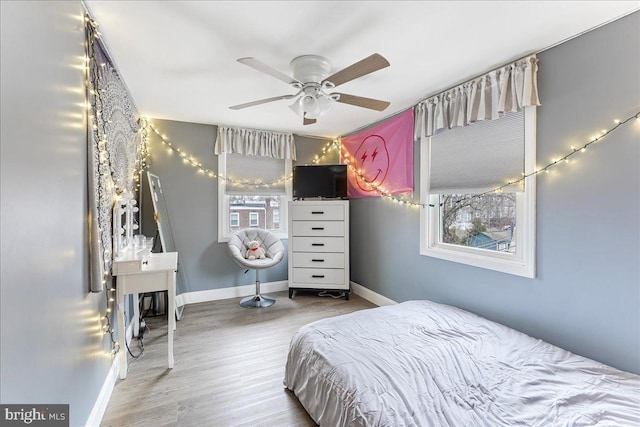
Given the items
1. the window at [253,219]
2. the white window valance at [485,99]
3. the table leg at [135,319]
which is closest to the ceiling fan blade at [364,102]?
the white window valance at [485,99]

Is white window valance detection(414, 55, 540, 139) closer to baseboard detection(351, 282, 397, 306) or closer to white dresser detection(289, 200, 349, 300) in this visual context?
white dresser detection(289, 200, 349, 300)

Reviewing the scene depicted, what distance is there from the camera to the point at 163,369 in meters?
2.33

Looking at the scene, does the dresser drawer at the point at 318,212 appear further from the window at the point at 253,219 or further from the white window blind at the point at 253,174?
the window at the point at 253,219

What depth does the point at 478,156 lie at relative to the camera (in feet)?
8.43

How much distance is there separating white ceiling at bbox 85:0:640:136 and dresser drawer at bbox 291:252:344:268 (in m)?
2.14

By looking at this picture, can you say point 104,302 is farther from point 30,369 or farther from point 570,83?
point 570,83

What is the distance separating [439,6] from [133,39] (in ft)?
6.44

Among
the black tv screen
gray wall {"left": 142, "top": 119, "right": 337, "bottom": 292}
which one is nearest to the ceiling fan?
the black tv screen

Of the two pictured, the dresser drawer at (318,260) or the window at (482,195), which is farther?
the dresser drawer at (318,260)

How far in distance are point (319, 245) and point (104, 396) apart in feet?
8.73

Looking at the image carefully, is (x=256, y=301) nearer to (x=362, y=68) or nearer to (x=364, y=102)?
(x=364, y=102)

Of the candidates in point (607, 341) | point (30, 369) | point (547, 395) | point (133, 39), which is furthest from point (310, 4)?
point (607, 341)

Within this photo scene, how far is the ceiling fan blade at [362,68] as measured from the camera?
5.65 feet

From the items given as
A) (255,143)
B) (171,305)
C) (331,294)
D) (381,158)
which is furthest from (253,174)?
(171,305)
